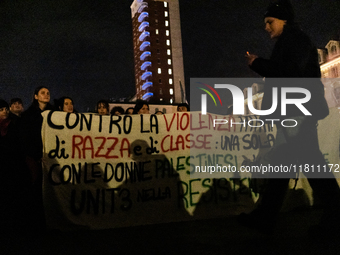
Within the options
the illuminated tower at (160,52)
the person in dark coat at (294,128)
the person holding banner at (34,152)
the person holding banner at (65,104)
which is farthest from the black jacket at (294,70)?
the illuminated tower at (160,52)

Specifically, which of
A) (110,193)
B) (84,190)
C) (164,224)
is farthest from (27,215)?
(164,224)

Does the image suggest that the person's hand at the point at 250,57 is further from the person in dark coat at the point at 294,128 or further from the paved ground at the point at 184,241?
the paved ground at the point at 184,241

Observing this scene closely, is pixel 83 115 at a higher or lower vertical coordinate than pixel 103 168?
higher

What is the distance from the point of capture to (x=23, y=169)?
3521 millimetres

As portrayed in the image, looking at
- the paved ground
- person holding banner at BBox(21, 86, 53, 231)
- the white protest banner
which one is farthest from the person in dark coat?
person holding banner at BBox(21, 86, 53, 231)

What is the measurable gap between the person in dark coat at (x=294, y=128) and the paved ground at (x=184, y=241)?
20 centimetres

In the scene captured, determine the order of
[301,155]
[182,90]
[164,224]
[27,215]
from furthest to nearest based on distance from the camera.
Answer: [182,90], [164,224], [27,215], [301,155]

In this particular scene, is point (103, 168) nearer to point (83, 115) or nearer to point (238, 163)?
point (83, 115)

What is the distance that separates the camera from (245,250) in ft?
7.12

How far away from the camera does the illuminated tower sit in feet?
225

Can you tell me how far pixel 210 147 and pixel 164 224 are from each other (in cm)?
124

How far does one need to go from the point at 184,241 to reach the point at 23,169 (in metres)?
2.16

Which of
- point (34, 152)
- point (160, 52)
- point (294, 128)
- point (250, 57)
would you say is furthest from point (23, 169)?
point (160, 52)

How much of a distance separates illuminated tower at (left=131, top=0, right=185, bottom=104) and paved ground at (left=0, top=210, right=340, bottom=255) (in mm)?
63937
